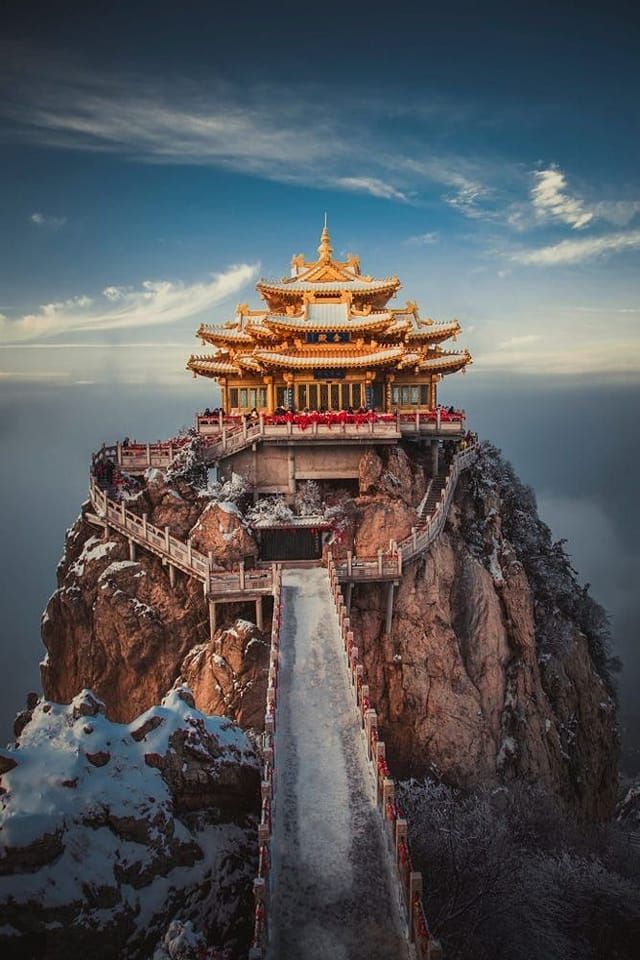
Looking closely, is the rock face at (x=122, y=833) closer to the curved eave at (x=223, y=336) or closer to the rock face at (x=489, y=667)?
the rock face at (x=489, y=667)

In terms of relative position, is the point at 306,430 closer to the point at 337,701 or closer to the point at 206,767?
the point at 337,701

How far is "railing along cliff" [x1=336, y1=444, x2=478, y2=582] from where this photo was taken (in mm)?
23250

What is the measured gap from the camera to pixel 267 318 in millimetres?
30578

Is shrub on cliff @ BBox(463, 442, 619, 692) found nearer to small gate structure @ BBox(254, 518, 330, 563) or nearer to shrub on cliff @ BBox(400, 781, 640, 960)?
small gate structure @ BBox(254, 518, 330, 563)

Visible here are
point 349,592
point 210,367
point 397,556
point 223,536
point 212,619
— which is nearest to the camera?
point 349,592

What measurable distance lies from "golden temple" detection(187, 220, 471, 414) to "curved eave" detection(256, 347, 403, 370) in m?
0.05

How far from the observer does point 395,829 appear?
37.2 feet

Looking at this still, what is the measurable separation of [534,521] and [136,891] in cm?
3189

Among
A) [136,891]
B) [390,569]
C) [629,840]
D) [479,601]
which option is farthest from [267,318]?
[629,840]

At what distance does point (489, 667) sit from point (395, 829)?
1684cm

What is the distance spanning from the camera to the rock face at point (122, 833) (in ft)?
33.2

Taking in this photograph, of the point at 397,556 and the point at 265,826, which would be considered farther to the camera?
the point at 397,556

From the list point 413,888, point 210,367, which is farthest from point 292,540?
point 413,888

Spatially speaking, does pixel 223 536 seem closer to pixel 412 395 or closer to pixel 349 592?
pixel 349 592
